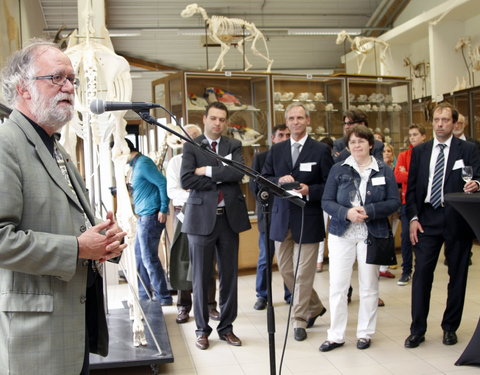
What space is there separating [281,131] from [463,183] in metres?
2.06

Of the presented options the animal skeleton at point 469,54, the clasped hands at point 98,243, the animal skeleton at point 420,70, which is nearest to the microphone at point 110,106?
the clasped hands at point 98,243

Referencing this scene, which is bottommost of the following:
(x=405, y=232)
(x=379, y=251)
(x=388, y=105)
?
(x=405, y=232)

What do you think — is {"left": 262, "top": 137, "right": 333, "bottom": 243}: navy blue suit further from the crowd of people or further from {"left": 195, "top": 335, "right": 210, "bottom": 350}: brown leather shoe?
{"left": 195, "top": 335, "right": 210, "bottom": 350}: brown leather shoe

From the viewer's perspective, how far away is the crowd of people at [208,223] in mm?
1684

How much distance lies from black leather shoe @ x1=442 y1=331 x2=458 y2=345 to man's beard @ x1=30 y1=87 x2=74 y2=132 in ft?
10.4

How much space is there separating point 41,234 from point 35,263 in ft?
0.29

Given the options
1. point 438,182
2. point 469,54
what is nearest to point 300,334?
point 438,182

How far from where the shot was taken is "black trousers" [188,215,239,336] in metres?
3.93

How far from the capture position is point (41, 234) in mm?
1658

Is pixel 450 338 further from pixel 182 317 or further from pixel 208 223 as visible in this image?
pixel 182 317

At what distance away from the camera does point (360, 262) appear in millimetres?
3758

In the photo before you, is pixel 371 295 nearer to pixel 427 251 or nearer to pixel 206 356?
pixel 427 251

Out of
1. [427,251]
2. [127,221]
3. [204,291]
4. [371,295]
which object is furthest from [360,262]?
[127,221]

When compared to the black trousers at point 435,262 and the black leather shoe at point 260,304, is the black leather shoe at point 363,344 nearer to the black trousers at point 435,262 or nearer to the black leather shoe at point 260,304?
the black trousers at point 435,262
